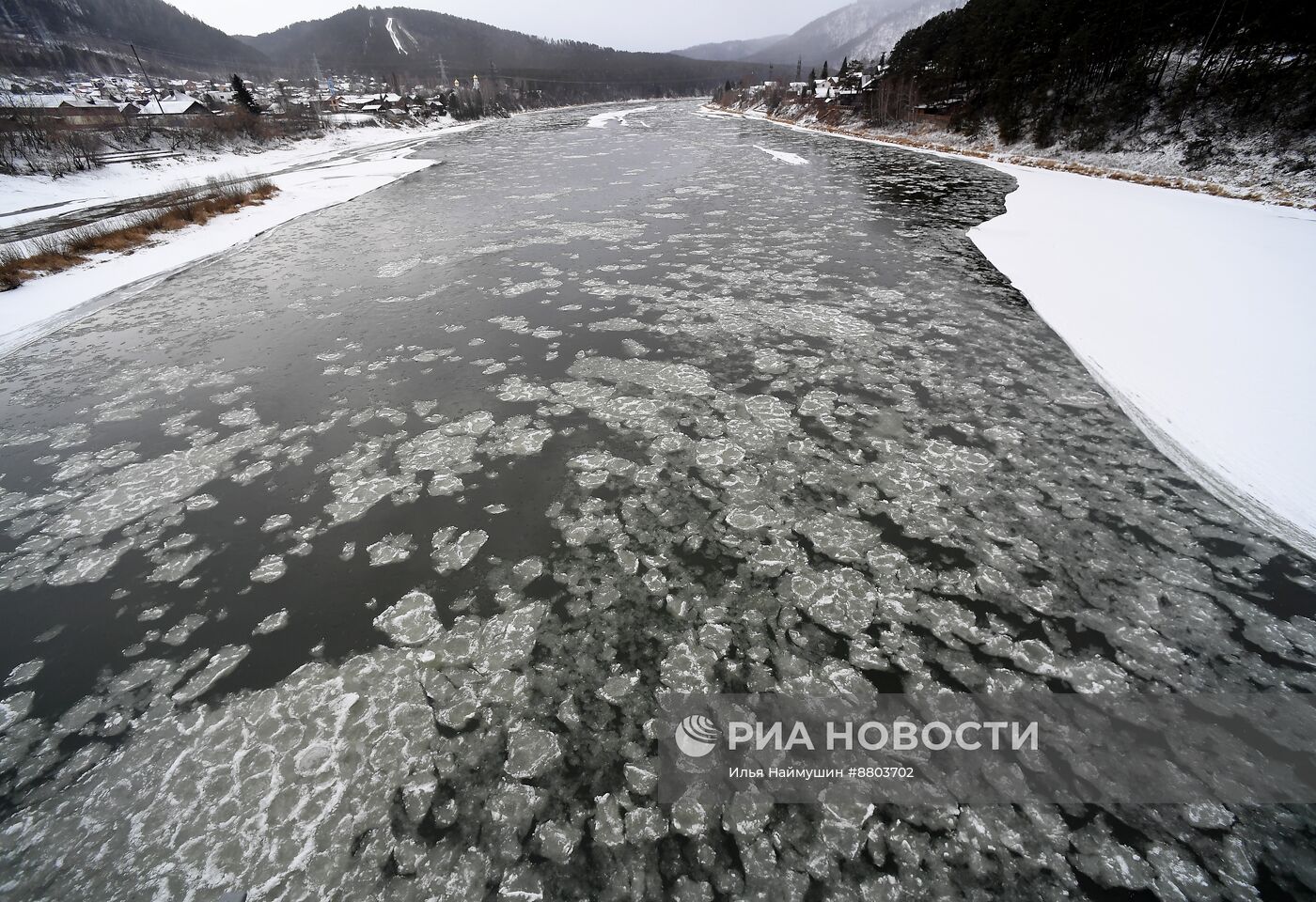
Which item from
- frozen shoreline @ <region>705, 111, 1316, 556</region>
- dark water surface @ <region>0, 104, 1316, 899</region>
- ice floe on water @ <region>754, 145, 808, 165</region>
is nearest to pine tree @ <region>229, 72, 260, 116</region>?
ice floe on water @ <region>754, 145, 808, 165</region>

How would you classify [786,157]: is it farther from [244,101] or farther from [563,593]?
[244,101]

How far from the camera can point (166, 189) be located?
23109mm

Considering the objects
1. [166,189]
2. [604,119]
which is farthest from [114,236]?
[604,119]

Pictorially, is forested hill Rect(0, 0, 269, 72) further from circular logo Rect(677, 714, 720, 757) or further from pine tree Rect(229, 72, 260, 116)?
circular logo Rect(677, 714, 720, 757)

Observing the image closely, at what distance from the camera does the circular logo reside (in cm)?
309

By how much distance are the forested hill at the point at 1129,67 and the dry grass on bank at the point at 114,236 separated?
119 ft

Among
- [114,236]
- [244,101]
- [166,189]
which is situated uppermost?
[244,101]

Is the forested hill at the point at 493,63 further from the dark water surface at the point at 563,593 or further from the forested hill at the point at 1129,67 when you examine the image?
the dark water surface at the point at 563,593

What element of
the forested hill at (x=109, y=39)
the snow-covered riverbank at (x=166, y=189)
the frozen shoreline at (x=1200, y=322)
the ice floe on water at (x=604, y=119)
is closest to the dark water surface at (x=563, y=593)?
the frozen shoreline at (x=1200, y=322)

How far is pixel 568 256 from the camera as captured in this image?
12.0 m

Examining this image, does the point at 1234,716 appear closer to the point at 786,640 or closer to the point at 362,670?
the point at 786,640

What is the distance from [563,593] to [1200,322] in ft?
33.0

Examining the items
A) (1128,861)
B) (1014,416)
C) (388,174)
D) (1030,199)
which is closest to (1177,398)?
(1014,416)

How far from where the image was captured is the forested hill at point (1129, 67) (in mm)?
19016
